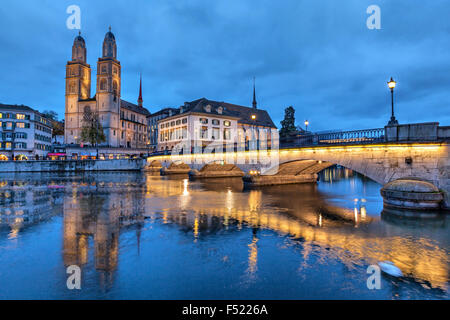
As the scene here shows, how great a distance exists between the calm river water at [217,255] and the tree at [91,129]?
77.9 metres

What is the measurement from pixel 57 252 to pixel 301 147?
22.0m

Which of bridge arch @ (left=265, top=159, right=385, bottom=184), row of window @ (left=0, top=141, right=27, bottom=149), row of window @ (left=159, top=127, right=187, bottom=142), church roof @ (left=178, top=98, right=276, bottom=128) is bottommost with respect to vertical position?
bridge arch @ (left=265, top=159, right=385, bottom=184)

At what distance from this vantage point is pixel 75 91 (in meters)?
96.8

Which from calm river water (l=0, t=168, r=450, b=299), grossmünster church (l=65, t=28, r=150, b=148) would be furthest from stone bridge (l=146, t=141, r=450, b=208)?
grossmünster church (l=65, t=28, r=150, b=148)

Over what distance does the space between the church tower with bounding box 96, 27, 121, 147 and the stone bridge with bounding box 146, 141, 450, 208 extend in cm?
6578

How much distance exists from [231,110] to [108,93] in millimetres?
47564

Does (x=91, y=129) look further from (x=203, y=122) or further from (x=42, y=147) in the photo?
(x=203, y=122)

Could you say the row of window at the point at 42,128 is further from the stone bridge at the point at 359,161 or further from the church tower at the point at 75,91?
the stone bridge at the point at 359,161

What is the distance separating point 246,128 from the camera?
3226 inches

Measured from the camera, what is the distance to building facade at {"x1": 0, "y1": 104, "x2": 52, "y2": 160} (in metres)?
72.6

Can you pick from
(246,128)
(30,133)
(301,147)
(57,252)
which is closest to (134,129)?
(30,133)

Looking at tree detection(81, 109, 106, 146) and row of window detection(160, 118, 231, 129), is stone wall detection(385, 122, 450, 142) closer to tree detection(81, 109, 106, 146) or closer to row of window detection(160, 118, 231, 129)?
row of window detection(160, 118, 231, 129)

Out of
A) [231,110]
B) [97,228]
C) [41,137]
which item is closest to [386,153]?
[97,228]
